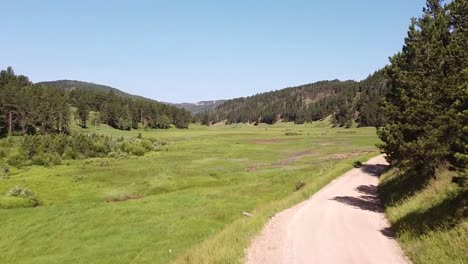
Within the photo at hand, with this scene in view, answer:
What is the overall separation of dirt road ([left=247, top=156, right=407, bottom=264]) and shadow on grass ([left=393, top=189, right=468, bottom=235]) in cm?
109

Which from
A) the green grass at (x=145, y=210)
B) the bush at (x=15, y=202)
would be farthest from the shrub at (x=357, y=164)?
the bush at (x=15, y=202)

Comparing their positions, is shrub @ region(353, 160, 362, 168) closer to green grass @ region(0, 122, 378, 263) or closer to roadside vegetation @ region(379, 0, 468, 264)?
green grass @ region(0, 122, 378, 263)

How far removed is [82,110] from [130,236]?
151 meters

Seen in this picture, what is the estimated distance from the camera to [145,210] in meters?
39.2

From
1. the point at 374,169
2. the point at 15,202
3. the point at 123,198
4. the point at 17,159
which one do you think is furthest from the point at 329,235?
the point at 17,159

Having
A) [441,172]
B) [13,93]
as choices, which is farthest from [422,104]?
[13,93]

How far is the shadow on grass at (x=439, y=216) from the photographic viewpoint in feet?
60.0

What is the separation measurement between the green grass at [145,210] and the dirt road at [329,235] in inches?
47.3

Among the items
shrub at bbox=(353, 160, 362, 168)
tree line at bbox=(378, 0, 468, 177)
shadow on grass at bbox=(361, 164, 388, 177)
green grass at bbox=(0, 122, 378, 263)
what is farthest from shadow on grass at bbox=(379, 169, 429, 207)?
shrub at bbox=(353, 160, 362, 168)

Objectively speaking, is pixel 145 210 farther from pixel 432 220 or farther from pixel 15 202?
pixel 432 220

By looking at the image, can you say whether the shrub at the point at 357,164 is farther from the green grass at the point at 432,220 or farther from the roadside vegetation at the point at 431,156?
the green grass at the point at 432,220

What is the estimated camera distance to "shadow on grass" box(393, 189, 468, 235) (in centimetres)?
1828

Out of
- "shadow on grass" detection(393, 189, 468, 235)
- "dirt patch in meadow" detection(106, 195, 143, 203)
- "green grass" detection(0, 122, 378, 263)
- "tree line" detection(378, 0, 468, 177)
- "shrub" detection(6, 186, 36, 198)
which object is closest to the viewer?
"shadow on grass" detection(393, 189, 468, 235)

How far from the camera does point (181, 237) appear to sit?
30250 mm
